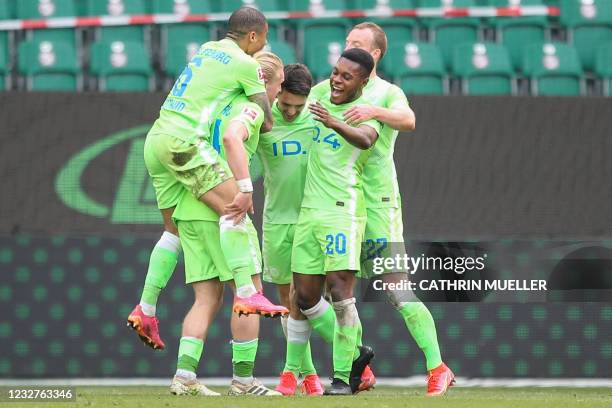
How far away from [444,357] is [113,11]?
188 inches

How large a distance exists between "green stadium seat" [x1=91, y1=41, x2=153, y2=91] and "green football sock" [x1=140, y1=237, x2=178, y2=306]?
4.18 meters

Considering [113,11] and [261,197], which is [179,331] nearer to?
[261,197]

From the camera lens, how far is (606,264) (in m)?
9.02

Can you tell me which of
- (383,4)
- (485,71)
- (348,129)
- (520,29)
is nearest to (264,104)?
(348,129)

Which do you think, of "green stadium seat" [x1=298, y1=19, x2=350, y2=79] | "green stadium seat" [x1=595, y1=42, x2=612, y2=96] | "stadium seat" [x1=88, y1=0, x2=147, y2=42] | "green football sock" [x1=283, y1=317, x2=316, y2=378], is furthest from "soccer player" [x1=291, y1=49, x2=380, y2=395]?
"stadium seat" [x1=88, y1=0, x2=147, y2=42]

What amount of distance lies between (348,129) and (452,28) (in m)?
5.90

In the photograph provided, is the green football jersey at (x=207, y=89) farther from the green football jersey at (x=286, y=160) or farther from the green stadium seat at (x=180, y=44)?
the green stadium seat at (x=180, y=44)

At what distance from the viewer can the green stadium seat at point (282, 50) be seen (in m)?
10.9

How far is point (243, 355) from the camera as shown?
6.60m

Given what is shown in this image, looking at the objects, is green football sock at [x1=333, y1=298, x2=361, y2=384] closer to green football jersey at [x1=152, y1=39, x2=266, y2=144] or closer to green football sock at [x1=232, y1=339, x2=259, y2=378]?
green football sock at [x1=232, y1=339, x2=259, y2=378]

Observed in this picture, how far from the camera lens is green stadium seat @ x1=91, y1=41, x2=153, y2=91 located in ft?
35.4

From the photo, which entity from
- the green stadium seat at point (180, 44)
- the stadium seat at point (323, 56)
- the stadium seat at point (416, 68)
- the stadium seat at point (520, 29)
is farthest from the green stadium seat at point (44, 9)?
the stadium seat at point (520, 29)

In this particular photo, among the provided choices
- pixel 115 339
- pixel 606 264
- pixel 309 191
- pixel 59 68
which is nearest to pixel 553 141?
pixel 606 264

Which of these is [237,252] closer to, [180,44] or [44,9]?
[180,44]
